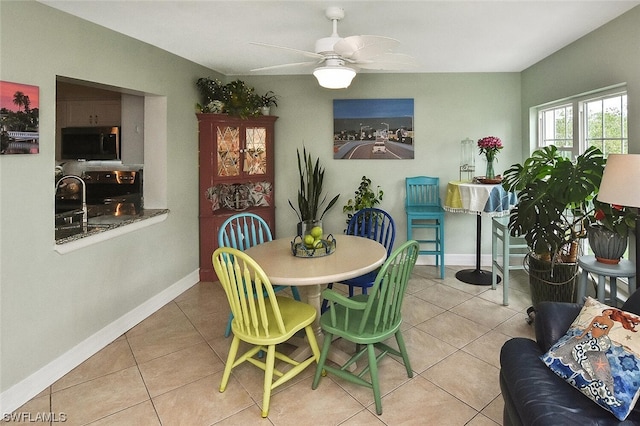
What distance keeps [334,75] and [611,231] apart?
2.09 meters

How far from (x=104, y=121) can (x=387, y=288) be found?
399 cm

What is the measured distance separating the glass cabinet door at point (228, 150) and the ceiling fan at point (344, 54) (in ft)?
6.37

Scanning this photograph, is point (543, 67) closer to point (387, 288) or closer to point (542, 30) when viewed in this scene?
point (542, 30)

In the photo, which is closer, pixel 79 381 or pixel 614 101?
pixel 79 381

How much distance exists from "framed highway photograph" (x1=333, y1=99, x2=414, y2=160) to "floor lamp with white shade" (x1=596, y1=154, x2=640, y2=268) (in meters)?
2.68

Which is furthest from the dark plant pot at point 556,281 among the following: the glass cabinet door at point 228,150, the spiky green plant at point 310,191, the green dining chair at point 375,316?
the glass cabinet door at point 228,150

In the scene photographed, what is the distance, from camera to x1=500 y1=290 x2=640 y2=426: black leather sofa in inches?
54.3

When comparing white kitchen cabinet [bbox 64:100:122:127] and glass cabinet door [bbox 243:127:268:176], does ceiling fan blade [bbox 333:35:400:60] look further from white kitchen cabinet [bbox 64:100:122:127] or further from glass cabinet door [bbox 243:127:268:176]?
white kitchen cabinet [bbox 64:100:122:127]

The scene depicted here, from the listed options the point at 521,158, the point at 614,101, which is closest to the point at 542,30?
the point at 614,101

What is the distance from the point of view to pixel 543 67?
12.7 feet

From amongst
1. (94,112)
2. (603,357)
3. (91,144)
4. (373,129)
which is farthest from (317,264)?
(94,112)

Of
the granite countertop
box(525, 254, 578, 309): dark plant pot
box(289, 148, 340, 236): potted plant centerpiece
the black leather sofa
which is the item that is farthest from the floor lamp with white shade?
the granite countertop

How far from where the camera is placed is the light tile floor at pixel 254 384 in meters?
2.01

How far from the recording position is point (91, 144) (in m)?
3.87
